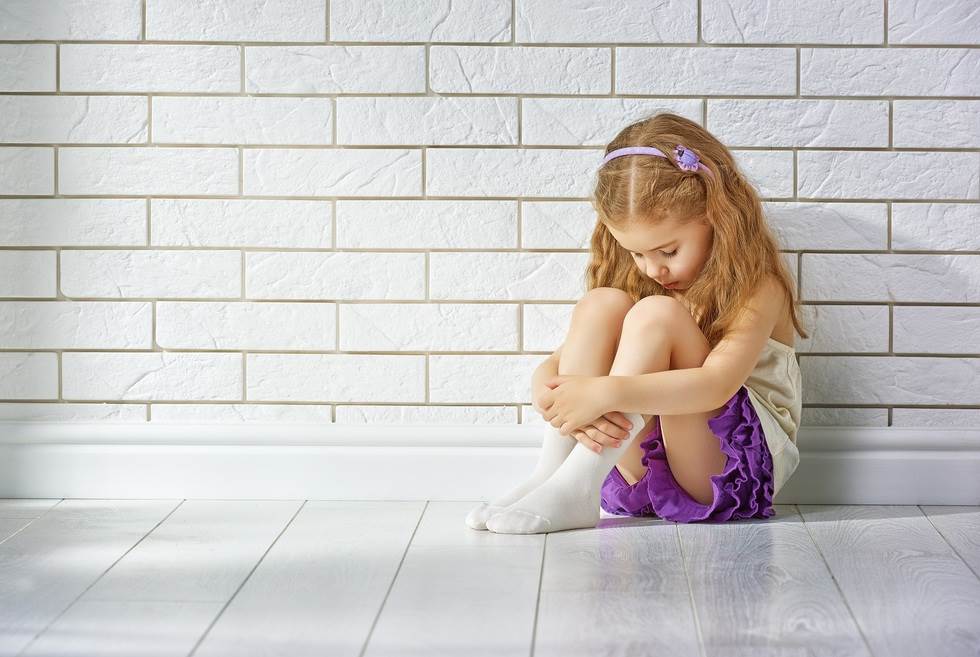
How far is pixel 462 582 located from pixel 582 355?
0.46 meters

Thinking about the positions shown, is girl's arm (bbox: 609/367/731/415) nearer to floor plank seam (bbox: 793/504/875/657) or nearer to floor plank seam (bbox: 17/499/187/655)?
floor plank seam (bbox: 793/504/875/657)

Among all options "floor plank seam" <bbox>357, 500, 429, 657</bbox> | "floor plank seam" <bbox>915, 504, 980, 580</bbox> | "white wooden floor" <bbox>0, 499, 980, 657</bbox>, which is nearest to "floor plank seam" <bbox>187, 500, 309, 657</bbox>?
"white wooden floor" <bbox>0, 499, 980, 657</bbox>

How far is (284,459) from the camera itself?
2049mm

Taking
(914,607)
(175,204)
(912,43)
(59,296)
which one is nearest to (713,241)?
(912,43)

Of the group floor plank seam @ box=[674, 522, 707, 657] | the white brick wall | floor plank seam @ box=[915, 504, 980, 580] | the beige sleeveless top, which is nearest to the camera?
floor plank seam @ box=[674, 522, 707, 657]

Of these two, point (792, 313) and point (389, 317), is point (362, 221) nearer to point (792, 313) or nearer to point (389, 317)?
point (389, 317)

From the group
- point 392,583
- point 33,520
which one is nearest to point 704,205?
point 392,583

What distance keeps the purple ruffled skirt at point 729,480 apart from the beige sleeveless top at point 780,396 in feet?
0.10

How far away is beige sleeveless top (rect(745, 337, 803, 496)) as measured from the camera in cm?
188

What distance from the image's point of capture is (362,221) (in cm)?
203

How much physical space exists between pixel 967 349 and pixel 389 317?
992 millimetres

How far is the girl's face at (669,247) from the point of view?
1.83 m

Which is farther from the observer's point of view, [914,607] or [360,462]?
[360,462]

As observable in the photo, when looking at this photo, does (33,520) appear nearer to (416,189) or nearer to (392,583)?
(392,583)
